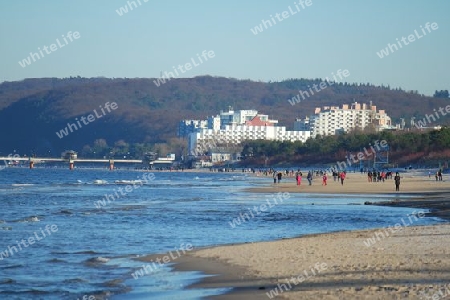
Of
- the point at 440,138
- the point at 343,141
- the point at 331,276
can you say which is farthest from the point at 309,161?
the point at 331,276

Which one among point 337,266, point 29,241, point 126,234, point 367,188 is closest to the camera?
point 337,266

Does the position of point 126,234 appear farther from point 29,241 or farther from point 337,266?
point 337,266

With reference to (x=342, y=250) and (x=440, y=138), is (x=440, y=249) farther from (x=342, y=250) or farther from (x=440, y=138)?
(x=440, y=138)

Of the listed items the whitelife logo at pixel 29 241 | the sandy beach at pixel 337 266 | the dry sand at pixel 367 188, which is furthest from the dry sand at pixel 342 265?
the dry sand at pixel 367 188

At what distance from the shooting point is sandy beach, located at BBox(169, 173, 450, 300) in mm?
Result: 11820

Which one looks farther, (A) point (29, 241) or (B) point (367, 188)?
(B) point (367, 188)

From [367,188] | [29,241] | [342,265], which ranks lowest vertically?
[367,188]

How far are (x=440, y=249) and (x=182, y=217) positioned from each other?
51.0 ft

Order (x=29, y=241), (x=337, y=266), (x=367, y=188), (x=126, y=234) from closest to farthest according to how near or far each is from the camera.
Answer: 1. (x=337, y=266)
2. (x=29, y=241)
3. (x=126, y=234)
4. (x=367, y=188)

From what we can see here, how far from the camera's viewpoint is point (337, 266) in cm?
1427

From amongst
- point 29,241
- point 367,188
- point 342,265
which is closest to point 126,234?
point 29,241

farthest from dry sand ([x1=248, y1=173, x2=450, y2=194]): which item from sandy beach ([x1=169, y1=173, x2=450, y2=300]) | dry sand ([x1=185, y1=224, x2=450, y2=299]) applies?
dry sand ([x1=185, y1=224, x2=450, y2=299])

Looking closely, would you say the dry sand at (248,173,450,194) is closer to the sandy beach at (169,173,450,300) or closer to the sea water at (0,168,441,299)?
the sea water at (0,168,441,299)

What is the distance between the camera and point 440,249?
50.6 ft
